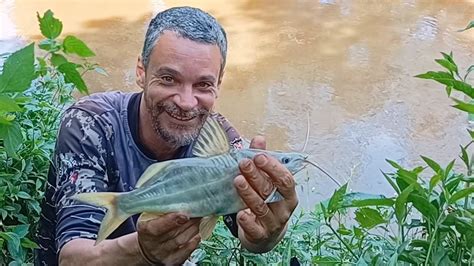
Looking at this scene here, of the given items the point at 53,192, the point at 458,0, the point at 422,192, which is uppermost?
the point at 422,192

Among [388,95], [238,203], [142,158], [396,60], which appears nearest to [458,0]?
[396,60]

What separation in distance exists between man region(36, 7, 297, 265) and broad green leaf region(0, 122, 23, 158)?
9cm

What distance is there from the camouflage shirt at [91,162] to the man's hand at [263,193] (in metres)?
0.31

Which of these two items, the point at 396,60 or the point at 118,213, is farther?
the point at 396,60

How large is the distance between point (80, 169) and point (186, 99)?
0.91 ft

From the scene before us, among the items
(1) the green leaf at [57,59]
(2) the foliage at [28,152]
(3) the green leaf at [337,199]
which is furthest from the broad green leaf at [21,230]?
(3) the green leaf at [337,199]

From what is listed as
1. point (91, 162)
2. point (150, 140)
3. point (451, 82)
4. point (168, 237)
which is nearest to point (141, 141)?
point (150, 140)

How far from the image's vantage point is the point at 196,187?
3.84 ft

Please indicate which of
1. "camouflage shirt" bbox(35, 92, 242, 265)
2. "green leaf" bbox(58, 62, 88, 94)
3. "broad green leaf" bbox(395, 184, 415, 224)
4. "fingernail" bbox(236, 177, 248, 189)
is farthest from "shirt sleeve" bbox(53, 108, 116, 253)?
"broad green leaf" bbox(395, 184, 415, 224)

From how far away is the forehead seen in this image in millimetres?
1509

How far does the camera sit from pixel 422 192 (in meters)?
1.31

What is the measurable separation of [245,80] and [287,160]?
307 cm

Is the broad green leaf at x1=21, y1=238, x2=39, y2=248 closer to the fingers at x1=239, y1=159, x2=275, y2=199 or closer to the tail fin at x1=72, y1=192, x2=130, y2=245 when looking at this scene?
the tail fin at x1=72, y1=192, x2=130, y2=245

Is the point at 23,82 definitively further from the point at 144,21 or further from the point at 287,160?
the point at 144,21
